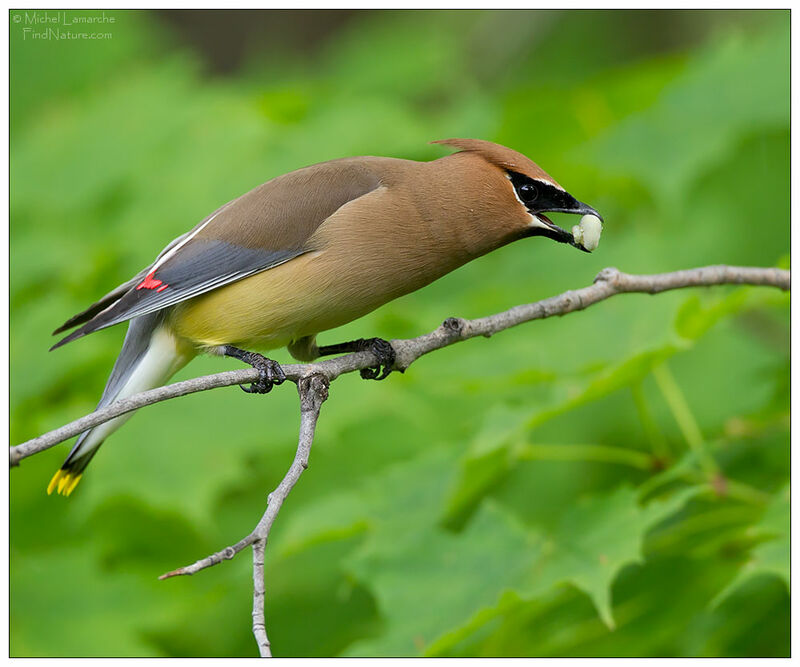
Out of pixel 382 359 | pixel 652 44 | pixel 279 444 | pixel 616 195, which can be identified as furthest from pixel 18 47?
pixel 652 44

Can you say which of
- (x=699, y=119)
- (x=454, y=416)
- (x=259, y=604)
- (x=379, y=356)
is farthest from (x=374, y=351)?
(x=699, y=119)

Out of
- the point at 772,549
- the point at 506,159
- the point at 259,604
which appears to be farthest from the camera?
the point at 506,159

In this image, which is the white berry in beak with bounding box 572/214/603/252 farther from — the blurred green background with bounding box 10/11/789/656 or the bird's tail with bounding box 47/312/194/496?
the bird's tail with bounding box 47/312/194/496

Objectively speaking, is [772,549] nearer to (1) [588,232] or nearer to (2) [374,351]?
(1) [588,232]

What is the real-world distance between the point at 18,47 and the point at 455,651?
9.92 ft

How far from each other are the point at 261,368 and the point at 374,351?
337 mm

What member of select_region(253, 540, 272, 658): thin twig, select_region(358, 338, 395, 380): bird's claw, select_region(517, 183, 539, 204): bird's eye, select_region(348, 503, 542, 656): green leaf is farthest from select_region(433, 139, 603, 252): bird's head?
select_region(253, 540, 272, 658): thin twig

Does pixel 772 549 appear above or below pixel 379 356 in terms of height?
below

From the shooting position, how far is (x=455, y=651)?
300 centimetres

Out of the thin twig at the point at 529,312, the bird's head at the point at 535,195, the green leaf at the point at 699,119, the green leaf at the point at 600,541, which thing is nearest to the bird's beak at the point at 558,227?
the bird's head at the point at 535,195

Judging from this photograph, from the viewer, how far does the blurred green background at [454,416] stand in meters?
3.02

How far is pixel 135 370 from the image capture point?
3115 millimetres

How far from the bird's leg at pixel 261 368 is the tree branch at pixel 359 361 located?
84 mm

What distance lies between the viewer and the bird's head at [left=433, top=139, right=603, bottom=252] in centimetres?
278
